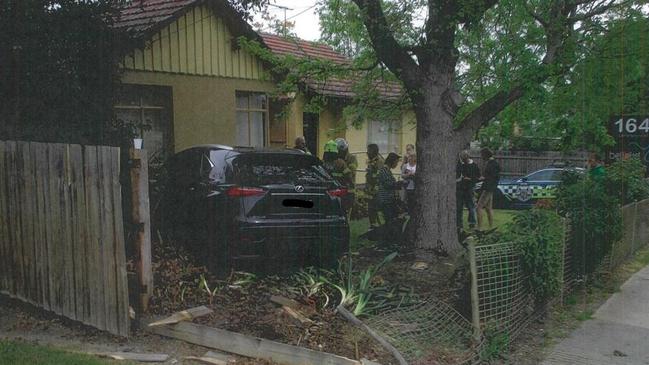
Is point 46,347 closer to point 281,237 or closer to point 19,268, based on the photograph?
point 19,268

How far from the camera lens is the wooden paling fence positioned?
17.4 ft

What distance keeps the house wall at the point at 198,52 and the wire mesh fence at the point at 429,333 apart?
19.1 feet

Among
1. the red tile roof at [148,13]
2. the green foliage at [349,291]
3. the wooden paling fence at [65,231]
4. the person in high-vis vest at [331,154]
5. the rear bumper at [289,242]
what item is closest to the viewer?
the wooden paling fence at [65,231]

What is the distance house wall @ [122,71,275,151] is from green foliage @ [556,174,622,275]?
6.12 m

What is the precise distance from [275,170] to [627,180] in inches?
219

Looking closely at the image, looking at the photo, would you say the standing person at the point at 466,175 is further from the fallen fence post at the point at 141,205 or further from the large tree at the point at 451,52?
the fallen fence post at the point at 141,205

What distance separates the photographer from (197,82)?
37.1 feet

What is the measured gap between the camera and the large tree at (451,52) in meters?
7.73

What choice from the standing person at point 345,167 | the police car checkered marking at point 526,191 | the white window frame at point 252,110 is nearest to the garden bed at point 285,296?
the standing person at point 345,167

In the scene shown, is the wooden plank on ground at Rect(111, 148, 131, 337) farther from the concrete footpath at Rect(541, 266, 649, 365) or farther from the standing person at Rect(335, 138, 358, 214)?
the standing person at Rect(335, 138, 358, 214)

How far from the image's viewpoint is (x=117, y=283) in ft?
17.4

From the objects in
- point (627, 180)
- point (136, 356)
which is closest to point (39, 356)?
point (136, 356)

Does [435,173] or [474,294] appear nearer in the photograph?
[474,294]

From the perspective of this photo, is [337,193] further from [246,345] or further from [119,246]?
[119,246]
